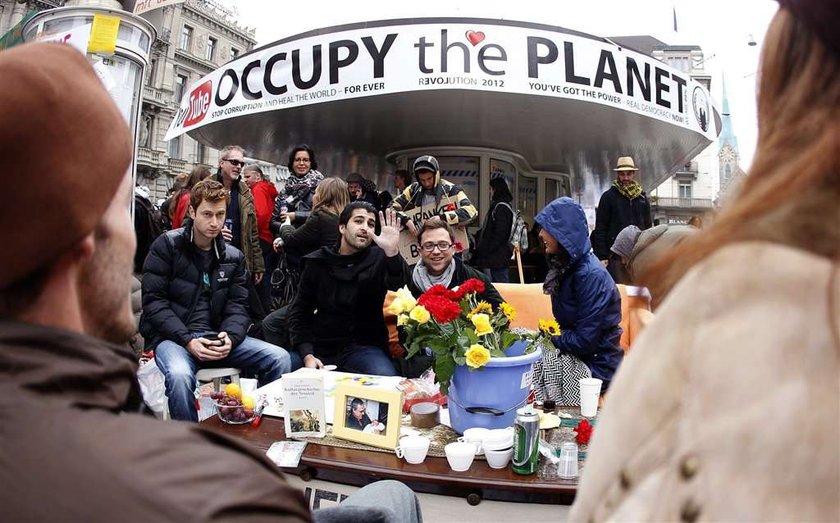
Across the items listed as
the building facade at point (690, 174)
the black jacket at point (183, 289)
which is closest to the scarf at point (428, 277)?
the black jacket at point (183, 289)

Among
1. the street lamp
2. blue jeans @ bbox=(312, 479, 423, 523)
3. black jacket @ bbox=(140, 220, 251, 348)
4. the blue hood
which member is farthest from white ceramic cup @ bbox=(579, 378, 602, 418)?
the street lamp

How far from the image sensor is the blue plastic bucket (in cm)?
213

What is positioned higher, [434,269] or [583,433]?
[434,269]

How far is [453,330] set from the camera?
2184mm

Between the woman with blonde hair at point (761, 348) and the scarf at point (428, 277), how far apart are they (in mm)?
3303

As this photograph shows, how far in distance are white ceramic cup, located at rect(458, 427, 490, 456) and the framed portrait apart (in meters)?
0.25

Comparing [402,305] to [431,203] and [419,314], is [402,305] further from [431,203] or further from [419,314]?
[431,203]

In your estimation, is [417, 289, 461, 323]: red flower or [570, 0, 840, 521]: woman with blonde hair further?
[417, 289, 461, 323]: red flower

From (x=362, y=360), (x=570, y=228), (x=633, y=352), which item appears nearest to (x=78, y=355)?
(x=633, y=352)

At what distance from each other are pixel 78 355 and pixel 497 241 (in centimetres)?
589

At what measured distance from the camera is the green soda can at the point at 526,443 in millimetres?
1858

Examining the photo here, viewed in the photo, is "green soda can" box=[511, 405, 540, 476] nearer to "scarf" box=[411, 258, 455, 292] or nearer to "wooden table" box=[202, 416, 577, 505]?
"wooden table" box=[202, 416, 577, 505]

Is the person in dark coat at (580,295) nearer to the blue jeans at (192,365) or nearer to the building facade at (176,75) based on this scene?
the blue jeans at (192,365)

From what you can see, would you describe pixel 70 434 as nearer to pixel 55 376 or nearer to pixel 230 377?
pixel 55 376
